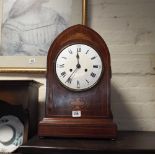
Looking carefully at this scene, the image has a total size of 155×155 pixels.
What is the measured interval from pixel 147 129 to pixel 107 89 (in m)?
0.36

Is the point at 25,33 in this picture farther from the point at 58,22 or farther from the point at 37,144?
the point at 37,144

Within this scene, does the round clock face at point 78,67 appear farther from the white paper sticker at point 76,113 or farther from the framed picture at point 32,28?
the framed picture at point 32,28

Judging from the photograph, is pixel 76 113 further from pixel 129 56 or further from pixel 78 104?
pixel 129 56

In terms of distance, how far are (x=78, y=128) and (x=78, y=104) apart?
0.08 meters

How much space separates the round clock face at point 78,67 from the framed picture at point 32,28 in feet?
0.89

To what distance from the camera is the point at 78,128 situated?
2.85 feet

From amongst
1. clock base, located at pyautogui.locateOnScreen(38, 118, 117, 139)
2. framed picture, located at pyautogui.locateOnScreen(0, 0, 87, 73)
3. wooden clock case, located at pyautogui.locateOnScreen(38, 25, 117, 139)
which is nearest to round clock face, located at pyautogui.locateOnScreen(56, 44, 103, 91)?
wooden clock case, located at pyautogui.locateOnScreen(38, 25, 117, 139)

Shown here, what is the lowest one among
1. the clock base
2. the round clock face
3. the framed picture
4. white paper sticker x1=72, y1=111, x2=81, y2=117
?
the clock base

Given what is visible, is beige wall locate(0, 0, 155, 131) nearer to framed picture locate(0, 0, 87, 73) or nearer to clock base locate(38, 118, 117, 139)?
framed picture locate(0, 0, 87, 73)

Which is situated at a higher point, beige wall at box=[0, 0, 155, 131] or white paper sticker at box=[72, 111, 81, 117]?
beige wall at box=[0, 0, 155, 131]

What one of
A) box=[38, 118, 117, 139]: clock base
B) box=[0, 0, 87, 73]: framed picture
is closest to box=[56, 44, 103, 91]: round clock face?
box=[38, 118, 117, 139]: clock base

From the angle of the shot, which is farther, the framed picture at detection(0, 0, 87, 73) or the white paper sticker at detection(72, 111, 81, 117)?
the framed picture at detection(0, 0, 87, 73)

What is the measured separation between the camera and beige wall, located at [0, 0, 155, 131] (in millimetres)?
1164

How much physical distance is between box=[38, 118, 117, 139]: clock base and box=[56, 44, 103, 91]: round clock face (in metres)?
0.12
